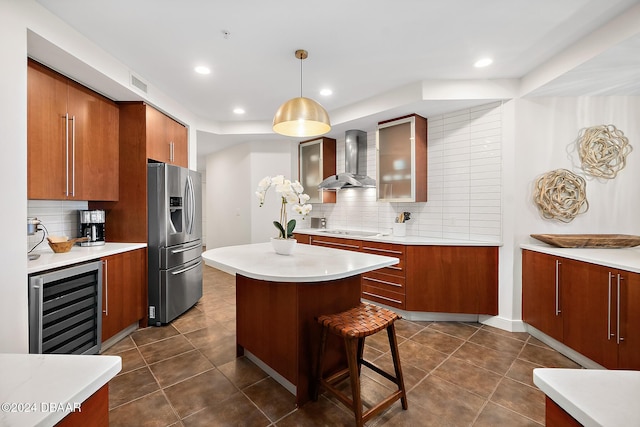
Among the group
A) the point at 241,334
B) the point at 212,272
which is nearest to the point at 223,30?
the point at 241,334

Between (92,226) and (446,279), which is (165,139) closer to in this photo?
(92,226)

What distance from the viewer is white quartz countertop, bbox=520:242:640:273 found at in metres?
1.98

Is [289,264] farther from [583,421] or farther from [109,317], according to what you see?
[109,317]

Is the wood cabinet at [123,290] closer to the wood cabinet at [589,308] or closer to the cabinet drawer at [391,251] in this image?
the cabinet drawer at [391,251]

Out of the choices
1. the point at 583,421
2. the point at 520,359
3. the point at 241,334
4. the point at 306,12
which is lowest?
the point at 520,359

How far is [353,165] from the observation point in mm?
4293

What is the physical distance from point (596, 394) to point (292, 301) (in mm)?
1481

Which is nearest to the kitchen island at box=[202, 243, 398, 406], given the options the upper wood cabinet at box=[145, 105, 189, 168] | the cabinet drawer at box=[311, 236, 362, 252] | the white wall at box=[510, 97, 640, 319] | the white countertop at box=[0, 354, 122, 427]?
the white countertop at box=[0, 354, 122, 427]

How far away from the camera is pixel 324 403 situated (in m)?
1.86

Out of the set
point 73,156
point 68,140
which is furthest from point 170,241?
point 68,140

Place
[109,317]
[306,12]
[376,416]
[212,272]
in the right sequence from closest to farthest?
[376,416] → [306,12] → [109,317] → [212,272]

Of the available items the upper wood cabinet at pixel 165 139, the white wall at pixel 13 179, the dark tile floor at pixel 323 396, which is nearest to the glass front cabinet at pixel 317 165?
the upper wood cabinet at pixel 165 139

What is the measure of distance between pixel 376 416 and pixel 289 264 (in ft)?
3.48

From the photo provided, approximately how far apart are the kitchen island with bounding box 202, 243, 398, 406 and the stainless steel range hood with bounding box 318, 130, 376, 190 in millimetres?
1969
